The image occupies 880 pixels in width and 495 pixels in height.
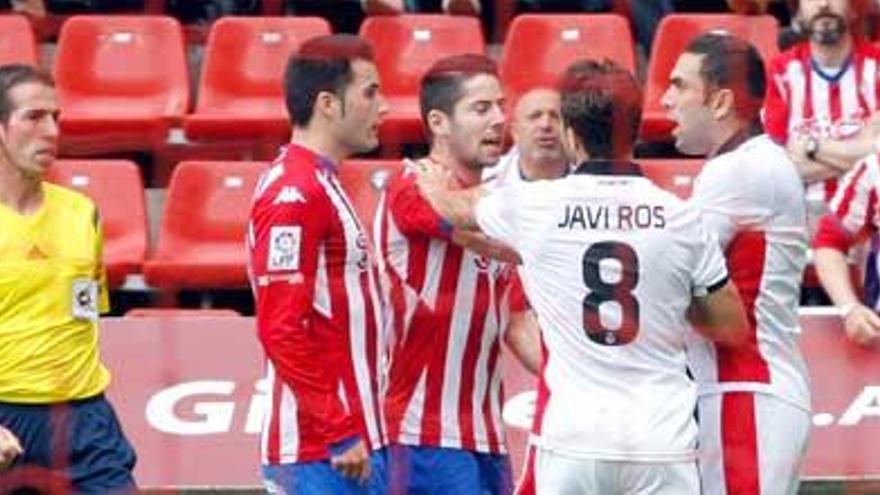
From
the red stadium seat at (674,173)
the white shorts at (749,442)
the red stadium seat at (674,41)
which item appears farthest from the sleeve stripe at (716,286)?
the red stadium seat at (674,41)

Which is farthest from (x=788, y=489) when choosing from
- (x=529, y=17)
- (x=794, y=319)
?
(x=529, y=17)

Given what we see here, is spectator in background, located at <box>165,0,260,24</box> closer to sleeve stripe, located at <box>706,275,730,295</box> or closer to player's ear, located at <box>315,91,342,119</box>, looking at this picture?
player's ear, located at <box>315,91,342,119</box>

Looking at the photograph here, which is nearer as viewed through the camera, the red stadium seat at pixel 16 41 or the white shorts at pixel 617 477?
the white shorts at pixel 617 477

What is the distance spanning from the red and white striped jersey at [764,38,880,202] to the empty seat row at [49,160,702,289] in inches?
11.2

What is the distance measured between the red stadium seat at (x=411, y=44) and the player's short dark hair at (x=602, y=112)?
3.08 m

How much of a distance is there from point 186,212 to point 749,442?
2.55m

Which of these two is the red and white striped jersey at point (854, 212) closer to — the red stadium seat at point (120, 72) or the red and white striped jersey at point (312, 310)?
the red and white striped jersey at point (312, 310)

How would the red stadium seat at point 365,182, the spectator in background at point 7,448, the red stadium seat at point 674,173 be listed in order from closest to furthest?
the spectator in background at point 7,448 → the red stadium seat at point 674,173 → the red stadium seat at point 365,182

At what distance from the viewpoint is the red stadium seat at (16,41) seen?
820cm

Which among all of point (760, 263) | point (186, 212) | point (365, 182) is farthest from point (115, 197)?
point (760, 263)

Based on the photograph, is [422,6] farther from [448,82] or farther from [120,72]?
[448,82]

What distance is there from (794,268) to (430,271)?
69cm

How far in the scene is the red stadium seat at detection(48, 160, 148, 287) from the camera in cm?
755

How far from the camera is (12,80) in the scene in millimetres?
5844
